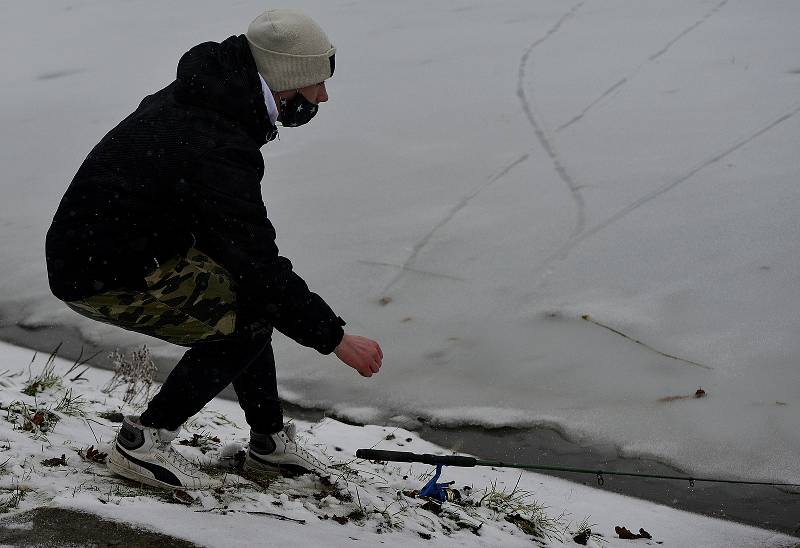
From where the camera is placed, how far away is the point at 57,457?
2.99m

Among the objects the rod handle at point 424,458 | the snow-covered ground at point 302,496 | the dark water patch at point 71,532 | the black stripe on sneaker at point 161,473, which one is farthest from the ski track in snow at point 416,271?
the dark water patch at point 71,532

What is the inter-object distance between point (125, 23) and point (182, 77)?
27.1 ft

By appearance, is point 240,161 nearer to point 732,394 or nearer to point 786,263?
point 732,394

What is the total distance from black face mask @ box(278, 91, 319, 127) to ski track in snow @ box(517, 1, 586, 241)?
291 centimetres

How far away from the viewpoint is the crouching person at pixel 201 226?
7.93 ft

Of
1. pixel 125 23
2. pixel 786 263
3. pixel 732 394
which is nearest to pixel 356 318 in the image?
pixel 732 394

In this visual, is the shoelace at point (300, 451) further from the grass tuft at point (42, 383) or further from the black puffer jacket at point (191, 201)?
the grass tuft at point (42, 383)

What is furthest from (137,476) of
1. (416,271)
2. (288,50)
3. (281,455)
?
(416,271)

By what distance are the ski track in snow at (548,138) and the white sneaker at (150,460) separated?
3.08 meters

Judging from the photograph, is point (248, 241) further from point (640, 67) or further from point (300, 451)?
point (640, 67)

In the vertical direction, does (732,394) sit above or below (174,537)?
below

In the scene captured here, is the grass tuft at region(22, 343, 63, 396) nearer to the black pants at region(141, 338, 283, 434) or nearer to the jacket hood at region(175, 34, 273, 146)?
the black pants at region(141, 338, 283, 434)

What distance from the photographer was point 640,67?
7625 millimetres

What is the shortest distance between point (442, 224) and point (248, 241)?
334 centimetres
